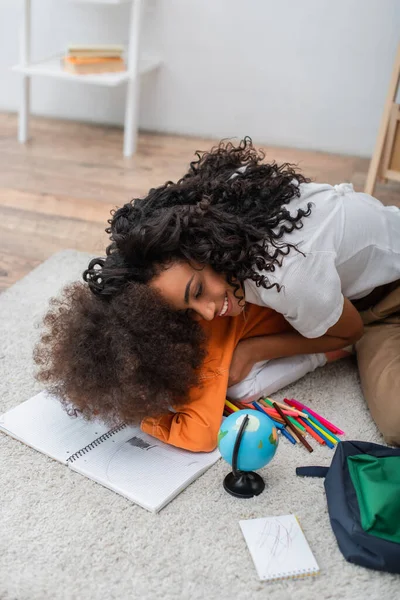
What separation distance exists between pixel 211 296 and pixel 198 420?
0.76 feet

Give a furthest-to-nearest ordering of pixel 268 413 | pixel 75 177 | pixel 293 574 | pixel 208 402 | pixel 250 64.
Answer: pixel 250 64 → pixel 75 177 → pixel 268 413 → pixel 208 402 → pixel 293 574

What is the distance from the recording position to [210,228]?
51.6 inches

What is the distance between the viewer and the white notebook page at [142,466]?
1.27 metres

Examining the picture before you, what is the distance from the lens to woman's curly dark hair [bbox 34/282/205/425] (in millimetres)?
1295

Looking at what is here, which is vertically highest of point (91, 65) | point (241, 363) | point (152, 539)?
point (91, 65)

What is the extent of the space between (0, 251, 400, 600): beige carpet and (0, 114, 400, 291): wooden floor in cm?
84

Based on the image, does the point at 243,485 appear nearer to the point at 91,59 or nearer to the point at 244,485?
the point at 244,485

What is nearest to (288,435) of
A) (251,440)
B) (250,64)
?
(251,440)

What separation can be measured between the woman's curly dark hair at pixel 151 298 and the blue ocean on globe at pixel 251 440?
0.15 meters

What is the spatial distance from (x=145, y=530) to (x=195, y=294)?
41 cm

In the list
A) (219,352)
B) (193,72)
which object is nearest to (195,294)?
(219,352)

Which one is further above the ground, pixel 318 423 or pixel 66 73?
pixel 66 73

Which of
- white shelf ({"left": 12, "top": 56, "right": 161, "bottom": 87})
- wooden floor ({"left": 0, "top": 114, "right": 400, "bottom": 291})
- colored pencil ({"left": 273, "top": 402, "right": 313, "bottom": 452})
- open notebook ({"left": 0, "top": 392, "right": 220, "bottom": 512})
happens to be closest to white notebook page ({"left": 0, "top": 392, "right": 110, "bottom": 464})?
open notebook ({"left": 0, "top": 392, "right": 220, "bottom": 512})

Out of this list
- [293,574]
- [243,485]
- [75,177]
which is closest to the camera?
[293,574]
